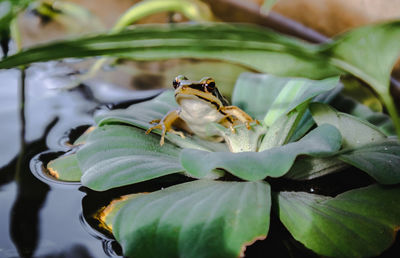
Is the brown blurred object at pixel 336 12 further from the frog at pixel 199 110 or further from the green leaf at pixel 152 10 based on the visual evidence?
the frog at pixel 199 110

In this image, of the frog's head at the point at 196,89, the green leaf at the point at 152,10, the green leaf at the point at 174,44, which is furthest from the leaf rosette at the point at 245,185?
the green leaf at the point at 152,10

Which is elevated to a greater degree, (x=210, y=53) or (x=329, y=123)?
(x=210, y=53)

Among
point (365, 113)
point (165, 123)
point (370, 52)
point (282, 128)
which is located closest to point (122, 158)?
point (165, 123)

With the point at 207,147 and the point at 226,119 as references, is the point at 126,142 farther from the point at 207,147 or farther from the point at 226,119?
the point at 226,119

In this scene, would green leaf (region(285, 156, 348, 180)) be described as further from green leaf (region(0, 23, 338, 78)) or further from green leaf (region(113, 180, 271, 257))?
green leaf (region(0, 23, 338, 78))

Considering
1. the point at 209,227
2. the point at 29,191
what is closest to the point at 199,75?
the point at 29,191

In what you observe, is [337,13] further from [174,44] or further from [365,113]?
[174,44]

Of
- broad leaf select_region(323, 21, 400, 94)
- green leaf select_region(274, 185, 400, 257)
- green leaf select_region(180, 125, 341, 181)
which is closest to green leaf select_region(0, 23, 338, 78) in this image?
broad leaf select_region(323, 21, 400, 94)
